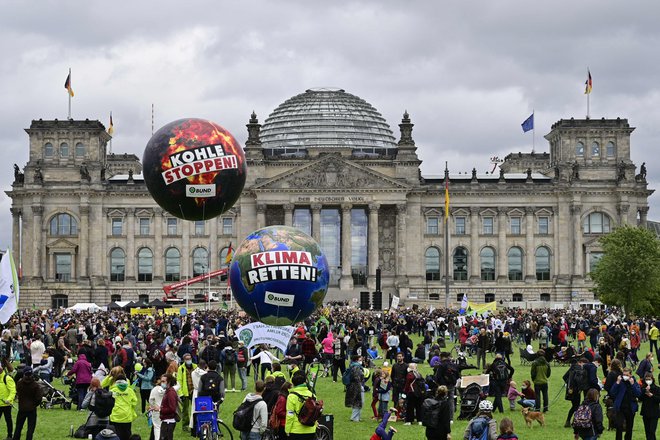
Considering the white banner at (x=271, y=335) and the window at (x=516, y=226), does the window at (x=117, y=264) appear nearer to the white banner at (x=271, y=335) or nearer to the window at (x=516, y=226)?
the window at (x=516, y=226)

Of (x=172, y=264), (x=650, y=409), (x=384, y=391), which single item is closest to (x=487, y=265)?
(x=172, y=264)

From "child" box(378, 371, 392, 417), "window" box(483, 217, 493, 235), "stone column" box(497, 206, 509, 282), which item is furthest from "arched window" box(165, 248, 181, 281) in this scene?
"child" box(378, 371, 392, 417)

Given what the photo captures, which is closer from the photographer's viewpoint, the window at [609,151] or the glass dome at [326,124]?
the window at [609,151]

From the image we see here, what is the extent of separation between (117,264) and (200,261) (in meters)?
8.63

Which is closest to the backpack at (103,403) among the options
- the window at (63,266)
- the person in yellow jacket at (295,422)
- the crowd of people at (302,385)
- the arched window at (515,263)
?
the crowd of people at (302,385)

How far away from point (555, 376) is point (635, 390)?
16.6 m

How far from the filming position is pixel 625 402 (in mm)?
23328

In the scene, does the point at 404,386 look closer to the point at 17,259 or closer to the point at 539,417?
the point at 539,417

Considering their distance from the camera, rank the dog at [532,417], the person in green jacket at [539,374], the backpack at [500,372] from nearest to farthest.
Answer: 1. the dog at [532,417]
2. the person in green jacket at [539,374]
3. the backpack at [500,372]

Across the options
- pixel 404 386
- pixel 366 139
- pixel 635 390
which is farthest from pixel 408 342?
pixel 366 139

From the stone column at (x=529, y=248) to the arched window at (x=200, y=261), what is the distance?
33.0 m

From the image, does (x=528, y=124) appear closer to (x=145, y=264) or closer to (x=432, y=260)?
(x=432, y=260)

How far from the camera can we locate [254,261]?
19688mm

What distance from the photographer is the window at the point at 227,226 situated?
109000 millimetres
